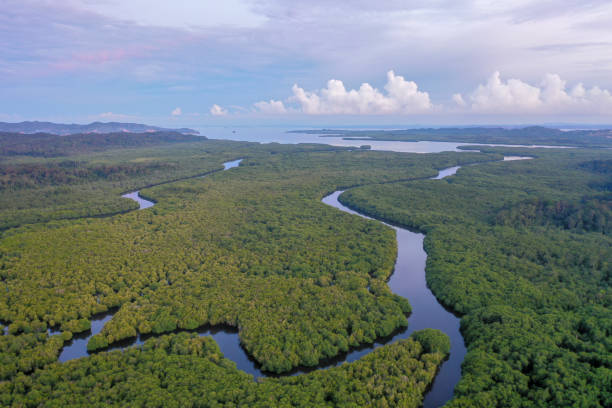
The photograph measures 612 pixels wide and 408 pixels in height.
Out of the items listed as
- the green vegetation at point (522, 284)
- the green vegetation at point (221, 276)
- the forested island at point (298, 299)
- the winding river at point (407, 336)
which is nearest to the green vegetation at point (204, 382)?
the forested island at point (298, 299)

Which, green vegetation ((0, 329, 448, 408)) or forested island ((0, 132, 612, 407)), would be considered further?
forested island ((0, 132, 612, 407))

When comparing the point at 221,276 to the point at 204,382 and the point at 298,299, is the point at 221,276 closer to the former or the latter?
the point at 298,299

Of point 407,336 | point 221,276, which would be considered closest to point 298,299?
point 221,276

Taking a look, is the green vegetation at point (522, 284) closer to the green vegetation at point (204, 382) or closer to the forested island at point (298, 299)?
the forested island at point (298, 299)

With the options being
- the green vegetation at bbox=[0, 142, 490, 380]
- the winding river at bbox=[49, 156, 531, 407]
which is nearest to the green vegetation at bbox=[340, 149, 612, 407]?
the winding river at bbox=[49, 156, 531, 407]

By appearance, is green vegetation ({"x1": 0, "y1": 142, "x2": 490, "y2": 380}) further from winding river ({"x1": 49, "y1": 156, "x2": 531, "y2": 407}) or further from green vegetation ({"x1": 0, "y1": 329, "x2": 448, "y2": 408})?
green vegetation ({"x1": 0, "y1": 329, "x2": 448, "y2": 408})

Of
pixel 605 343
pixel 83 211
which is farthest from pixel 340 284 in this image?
pixel 83 211

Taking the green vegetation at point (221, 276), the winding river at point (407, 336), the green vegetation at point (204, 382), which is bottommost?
the winding river at point (407, 336)
